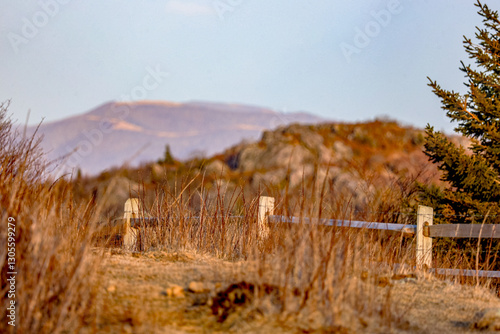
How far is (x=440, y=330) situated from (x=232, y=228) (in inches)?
115

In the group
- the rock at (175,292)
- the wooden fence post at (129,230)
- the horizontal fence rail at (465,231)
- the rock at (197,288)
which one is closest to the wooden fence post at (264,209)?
the wooden fence post at (129,230)

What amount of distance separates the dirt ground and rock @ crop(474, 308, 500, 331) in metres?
0.05

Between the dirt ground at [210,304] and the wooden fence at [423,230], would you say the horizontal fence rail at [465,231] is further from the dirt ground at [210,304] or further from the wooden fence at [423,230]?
the dirt ground at [210,304]

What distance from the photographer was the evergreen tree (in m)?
7.73

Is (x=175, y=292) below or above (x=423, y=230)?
below

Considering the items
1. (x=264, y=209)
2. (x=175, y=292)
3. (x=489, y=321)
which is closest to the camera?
(x=175, y=292)

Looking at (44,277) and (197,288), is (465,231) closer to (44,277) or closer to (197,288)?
(197,288)

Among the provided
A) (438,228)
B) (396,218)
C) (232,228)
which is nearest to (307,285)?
(232,228)

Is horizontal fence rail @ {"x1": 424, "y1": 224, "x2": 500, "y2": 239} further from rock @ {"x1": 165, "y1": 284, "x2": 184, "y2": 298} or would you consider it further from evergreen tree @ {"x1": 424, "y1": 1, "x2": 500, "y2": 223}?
rock @ {"x1": 165, "y1": 284, "x2": 184, "y2": 298}

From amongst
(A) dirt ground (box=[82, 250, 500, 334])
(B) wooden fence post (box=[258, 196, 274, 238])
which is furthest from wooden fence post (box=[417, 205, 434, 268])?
(B) wooden fence post (box=[258, 196, 274, 238])

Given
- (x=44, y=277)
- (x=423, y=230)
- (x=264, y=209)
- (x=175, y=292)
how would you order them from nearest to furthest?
(x=44, y=277) < (x=175, y=292) < (x=423, y=230) < (x=264, y=209)

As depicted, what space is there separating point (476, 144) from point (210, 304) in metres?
5.95

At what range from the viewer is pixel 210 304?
11.7ft

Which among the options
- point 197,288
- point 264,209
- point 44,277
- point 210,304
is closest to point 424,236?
point 264,209
